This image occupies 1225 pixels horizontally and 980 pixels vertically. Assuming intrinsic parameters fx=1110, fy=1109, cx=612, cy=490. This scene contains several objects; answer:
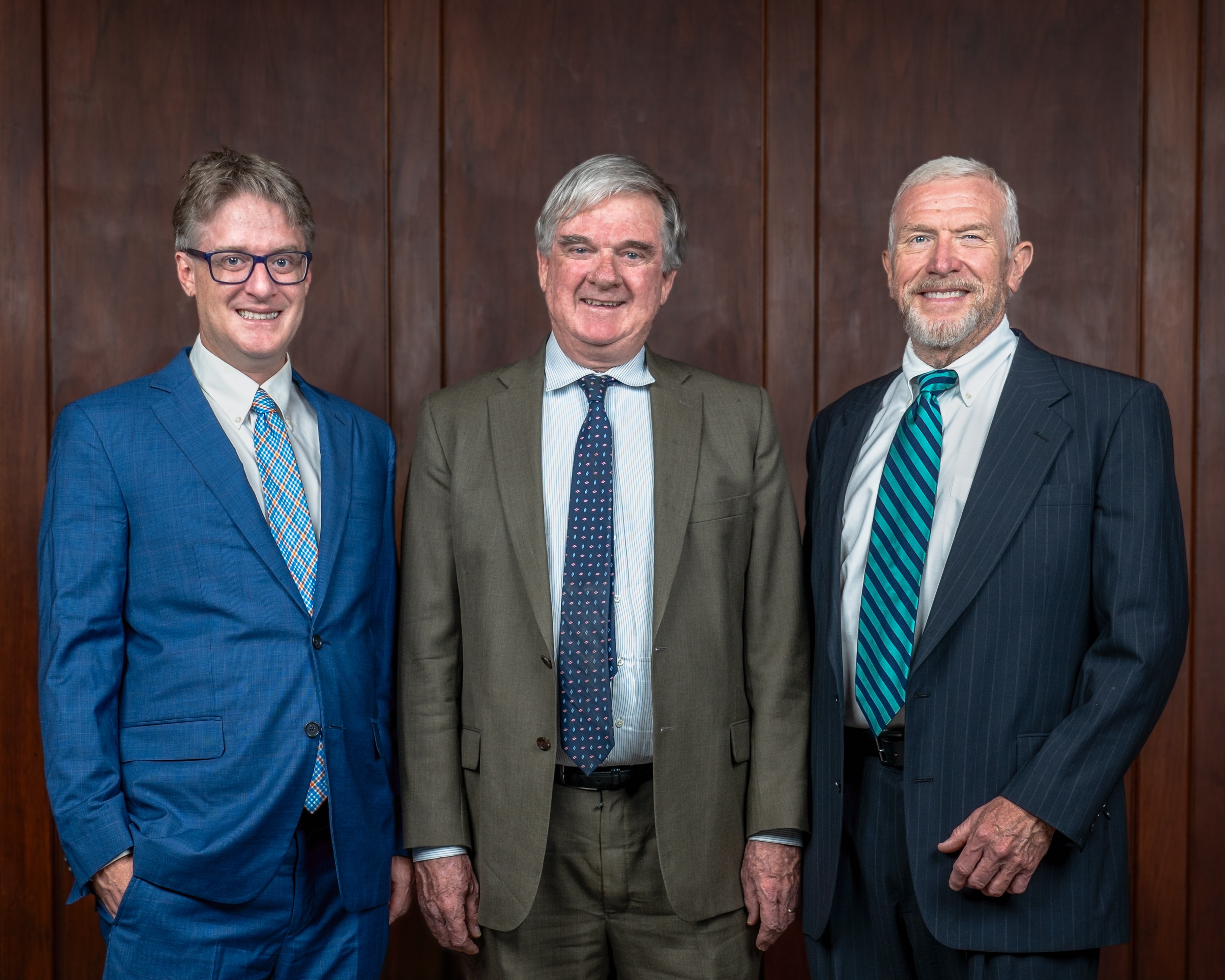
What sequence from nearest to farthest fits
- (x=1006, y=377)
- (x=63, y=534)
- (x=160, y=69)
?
1. (x=63, y=534)
2. (x=1006, y=377)
3. (x=160, y=69)

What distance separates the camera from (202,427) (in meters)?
1.79

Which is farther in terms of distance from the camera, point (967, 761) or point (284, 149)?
point (284, 149)

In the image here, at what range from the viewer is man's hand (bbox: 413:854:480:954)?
6.23 feet

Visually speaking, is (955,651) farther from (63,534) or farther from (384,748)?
(63,534)

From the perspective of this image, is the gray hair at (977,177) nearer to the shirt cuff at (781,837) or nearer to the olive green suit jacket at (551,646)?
the olive green suit jacket at (551,646)

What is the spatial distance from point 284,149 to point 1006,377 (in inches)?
69.5

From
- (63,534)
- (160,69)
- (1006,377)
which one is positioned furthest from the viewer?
(160,69)

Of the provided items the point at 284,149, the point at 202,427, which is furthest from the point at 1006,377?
the point at 284,149

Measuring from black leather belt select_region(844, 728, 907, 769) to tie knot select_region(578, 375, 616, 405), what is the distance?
71 cm

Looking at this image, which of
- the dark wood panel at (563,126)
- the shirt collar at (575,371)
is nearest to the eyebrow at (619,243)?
the shirt collar at (575,371)

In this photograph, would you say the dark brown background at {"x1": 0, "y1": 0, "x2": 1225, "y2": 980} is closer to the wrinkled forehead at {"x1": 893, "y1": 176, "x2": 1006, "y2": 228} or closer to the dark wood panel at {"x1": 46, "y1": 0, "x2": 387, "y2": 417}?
the dark wood panel at {"x1": 46, "y1": 0, "x2": 387, "y2": 417}

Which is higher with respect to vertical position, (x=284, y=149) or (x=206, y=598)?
(x=284, y=149)

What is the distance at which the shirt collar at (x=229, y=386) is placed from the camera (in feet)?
6.07

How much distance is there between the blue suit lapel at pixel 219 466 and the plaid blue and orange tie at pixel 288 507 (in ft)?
0.08
